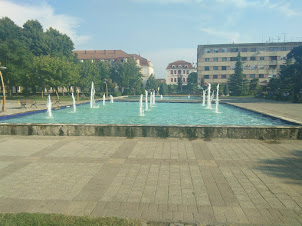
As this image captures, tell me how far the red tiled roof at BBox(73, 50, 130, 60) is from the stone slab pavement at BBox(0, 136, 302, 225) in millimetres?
80096

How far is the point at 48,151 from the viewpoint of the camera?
7359mm

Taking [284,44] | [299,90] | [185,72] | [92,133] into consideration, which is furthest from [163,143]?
[185,72]

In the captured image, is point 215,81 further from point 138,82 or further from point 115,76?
point 115,76

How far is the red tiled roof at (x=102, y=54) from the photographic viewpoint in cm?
8454

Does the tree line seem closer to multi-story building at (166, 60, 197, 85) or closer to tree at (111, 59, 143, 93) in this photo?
tree at (111, 59, 143, 93)

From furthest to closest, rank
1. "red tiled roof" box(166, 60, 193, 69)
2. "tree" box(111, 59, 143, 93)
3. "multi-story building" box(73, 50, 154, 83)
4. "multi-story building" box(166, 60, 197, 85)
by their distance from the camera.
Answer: "red tiled roof" box(166, 60, 193, 69), "multi-story building" box(166, 60, 197, 85), "multi-story building" box(73, 50, 154, 83), "tree" box(111, 59, 143, 93)

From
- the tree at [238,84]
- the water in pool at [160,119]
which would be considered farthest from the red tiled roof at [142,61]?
the water in pool at [160,119]

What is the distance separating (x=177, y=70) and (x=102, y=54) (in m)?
34.9

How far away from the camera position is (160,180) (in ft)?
16.5

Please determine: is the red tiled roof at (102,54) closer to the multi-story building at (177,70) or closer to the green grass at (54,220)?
the multi-story building at (177,70)

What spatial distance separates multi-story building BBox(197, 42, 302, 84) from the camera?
66062 millimetres

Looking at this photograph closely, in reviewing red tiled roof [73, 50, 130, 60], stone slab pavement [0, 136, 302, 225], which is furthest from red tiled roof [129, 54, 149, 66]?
stone slab pavement [0, 136, 302, 225]

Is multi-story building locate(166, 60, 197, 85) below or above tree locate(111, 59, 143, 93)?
above

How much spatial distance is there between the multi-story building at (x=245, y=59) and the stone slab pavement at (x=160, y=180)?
6460cm
